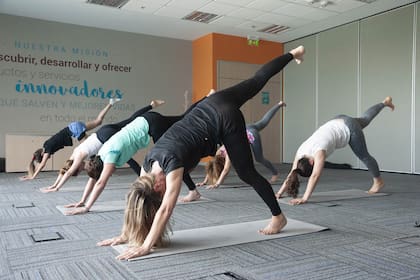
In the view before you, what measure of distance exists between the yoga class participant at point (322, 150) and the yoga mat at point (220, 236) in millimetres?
729

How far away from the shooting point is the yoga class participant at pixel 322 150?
3498 mm

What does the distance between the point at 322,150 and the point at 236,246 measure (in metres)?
1.70

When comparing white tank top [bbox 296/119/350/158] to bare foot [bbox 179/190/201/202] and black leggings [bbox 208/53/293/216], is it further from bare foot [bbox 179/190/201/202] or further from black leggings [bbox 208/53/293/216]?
black leggings [bbox 208/53/293/216]

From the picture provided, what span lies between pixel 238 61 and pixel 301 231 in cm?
635

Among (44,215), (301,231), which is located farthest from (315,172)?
(44,215)

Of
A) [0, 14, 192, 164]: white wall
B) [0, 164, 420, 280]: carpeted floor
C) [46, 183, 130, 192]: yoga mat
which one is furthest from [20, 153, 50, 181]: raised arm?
[0, 164, 420, 280]: carpeted floor

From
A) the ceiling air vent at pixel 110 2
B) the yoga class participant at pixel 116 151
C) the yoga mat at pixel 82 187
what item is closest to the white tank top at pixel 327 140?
the yoga class participant at pixel 116 151

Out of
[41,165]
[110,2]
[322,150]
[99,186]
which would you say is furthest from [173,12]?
[99,186]

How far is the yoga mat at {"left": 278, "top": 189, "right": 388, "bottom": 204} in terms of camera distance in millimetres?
3796

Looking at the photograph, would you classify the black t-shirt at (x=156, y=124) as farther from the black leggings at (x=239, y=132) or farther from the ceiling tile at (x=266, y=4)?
the ceiling tile at (x=266, y=4)

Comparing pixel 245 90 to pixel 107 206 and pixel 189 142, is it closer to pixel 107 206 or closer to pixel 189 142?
pixel 189 142

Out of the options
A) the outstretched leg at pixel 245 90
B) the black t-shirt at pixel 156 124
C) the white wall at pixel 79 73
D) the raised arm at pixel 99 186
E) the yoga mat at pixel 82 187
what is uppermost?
the white wall at pixel 79 73

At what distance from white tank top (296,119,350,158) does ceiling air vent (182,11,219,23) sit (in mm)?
3694

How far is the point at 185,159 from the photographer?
2.06 metres
